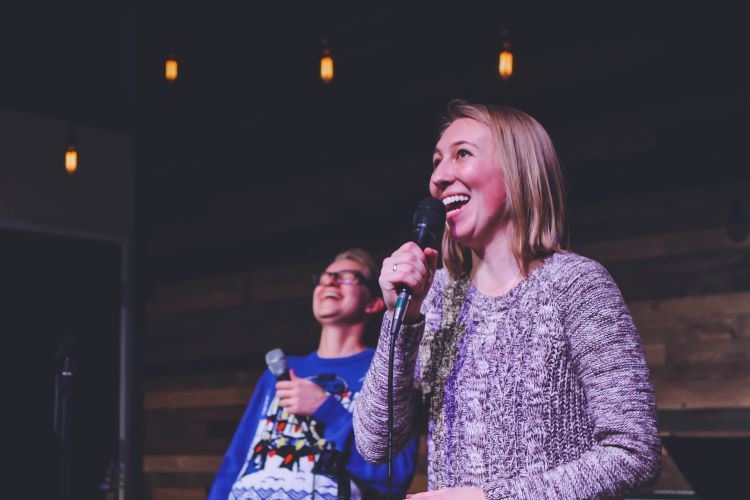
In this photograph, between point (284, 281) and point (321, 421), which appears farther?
point (284, 281)

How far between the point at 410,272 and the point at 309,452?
1542 mm

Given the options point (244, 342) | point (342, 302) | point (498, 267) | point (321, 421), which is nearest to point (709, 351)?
point (342, 302)

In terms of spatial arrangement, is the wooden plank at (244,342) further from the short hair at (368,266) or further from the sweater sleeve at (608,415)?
the sweater sleeve at (608,415)

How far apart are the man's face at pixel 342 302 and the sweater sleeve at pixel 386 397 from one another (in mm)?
1569

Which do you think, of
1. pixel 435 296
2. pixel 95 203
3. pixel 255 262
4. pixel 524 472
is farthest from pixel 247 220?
pixel 524 472

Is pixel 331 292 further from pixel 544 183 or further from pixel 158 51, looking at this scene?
pixel 158 51

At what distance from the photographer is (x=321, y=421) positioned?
2.82 metres

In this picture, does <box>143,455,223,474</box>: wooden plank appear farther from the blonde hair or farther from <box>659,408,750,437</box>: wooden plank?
the blonde hair

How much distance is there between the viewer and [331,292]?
3236 mm

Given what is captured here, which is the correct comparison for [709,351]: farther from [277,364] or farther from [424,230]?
[424,230]

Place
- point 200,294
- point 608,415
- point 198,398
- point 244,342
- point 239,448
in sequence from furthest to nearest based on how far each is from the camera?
point 200,294
point 198,398
point 244,342
point 239,448
point 608,415

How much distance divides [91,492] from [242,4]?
3454mm

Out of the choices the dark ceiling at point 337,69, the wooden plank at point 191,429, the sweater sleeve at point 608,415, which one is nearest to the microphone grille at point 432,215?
the sweater sleeve at point 608,415

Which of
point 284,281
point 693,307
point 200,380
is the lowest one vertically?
point 693,307
